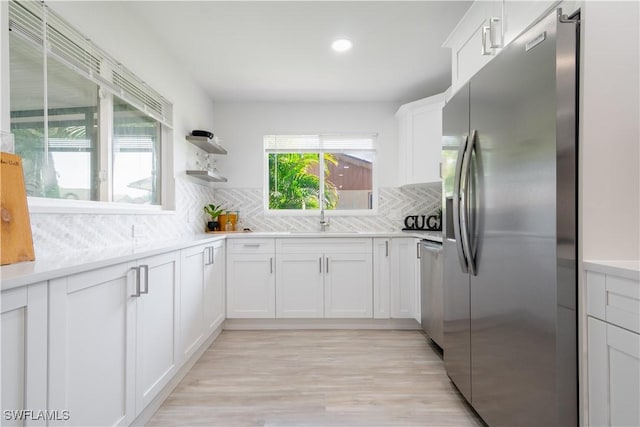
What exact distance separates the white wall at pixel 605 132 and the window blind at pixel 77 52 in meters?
2.21

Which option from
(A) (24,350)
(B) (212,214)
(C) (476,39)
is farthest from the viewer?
(B) (212,214)

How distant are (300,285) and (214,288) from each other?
820mm

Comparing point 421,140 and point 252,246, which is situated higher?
point 421,140

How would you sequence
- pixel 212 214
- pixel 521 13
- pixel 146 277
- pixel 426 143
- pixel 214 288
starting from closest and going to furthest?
pixel 521 13, pixel 146 277, pixel 214 288, pixel 426 143, pixel 212 214

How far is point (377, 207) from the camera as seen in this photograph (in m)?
3.90

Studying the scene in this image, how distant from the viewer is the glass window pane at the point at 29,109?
1399mm

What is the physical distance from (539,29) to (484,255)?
3.08ft

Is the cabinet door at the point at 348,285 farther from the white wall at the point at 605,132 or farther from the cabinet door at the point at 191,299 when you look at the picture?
the white wall at the point at 605,132

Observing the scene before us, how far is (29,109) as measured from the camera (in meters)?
1.47

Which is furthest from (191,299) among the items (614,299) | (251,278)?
(614,299)

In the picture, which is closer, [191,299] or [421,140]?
[191,299]

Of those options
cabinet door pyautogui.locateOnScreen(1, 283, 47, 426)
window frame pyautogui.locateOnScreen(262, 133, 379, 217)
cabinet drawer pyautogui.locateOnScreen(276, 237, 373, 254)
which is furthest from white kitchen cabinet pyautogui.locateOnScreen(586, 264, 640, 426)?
window frame pyautogui.locateOnScreen(262, 133, 379, 217)

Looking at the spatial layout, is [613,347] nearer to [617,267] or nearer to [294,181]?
[617,267]

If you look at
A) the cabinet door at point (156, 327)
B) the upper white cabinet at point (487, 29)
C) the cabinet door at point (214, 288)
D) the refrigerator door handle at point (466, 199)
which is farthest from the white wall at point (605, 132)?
the cabinet door at point (214, 288)
